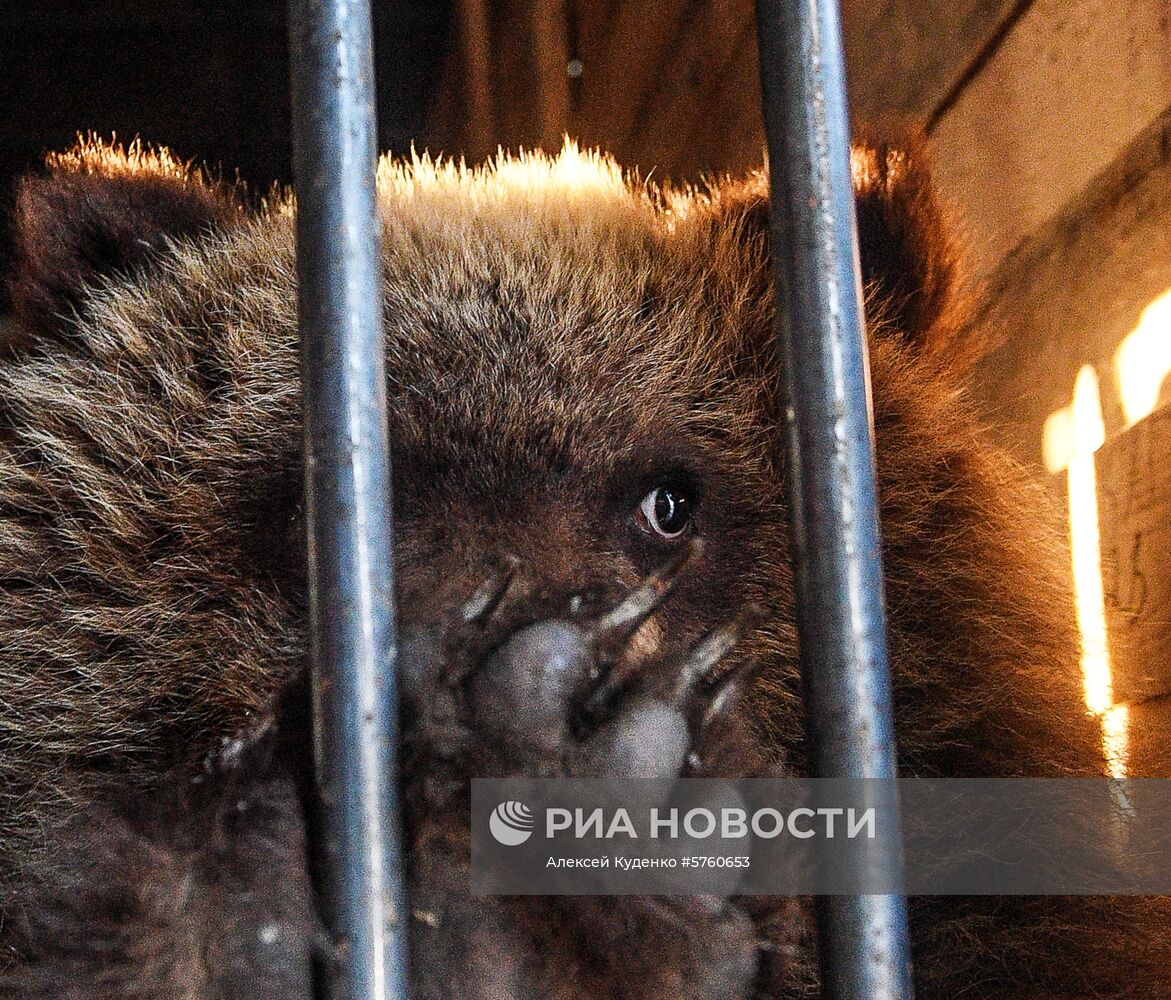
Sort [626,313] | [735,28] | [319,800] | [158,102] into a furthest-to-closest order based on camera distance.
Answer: [158,102]
[735,28]
[626,313]
[319,800]

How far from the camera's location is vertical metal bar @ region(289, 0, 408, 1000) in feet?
3.29

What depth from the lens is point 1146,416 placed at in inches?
72.0

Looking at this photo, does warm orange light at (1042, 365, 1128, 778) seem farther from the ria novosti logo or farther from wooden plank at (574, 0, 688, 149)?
wooden plank at (574, 0, 688, 149)

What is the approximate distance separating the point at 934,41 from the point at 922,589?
3.75 ft

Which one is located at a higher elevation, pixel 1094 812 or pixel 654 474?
pixel 654 474

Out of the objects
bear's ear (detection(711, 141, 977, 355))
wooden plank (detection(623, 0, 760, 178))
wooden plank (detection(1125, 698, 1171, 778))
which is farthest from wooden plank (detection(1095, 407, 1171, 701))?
wooden plank (detection(623, 0, 760, 178))

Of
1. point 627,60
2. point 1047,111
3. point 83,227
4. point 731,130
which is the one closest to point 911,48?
point 1047,111

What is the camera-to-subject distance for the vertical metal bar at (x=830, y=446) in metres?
1.09

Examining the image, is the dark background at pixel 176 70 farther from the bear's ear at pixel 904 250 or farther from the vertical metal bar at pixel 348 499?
the vertical metal bar at pixel 348 499

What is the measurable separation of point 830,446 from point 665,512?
69 cm

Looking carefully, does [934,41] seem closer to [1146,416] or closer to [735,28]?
[735,28]

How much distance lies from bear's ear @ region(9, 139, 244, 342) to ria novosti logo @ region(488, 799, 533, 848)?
3.72 feet

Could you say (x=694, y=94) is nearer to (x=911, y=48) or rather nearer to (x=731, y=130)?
(x=731, y=130)

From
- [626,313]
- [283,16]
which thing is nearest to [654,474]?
[626,313]
